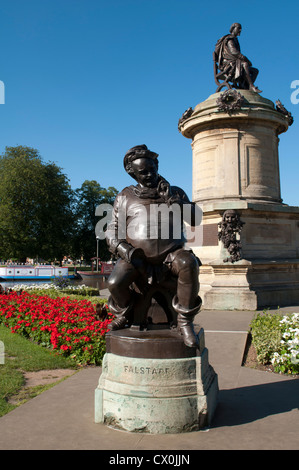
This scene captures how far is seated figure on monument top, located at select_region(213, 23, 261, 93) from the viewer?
14555 mm

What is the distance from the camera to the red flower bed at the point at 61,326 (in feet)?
23.3

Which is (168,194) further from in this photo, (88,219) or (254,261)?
(88,219)

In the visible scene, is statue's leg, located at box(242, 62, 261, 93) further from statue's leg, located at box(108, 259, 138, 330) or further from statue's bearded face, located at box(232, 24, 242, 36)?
statue's leg, located at box(108, 259, 138, 330)

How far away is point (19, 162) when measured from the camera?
145 ft

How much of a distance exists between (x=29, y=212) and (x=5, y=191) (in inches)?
126

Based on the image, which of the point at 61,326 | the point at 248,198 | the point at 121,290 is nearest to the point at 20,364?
the point at 61,326

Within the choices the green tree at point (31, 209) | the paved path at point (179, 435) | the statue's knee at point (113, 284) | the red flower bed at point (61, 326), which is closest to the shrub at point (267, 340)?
the paved path at point (179, 435)

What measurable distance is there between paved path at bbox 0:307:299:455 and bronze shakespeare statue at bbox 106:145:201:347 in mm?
899

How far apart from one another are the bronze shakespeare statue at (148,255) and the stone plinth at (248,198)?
8018 mm

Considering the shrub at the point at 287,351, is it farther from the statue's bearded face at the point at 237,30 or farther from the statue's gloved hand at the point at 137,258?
the statue's bearded face at the point at 237,30

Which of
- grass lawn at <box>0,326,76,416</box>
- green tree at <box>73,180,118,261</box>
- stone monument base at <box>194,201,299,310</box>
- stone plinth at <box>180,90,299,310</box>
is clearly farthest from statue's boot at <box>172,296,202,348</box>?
green tree at <box>73,180,118,261</box>

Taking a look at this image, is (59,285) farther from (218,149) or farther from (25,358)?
(25,358)

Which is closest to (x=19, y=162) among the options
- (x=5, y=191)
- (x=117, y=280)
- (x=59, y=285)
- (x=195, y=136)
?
(x=5, y=191)

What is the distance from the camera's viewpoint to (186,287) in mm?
4254
